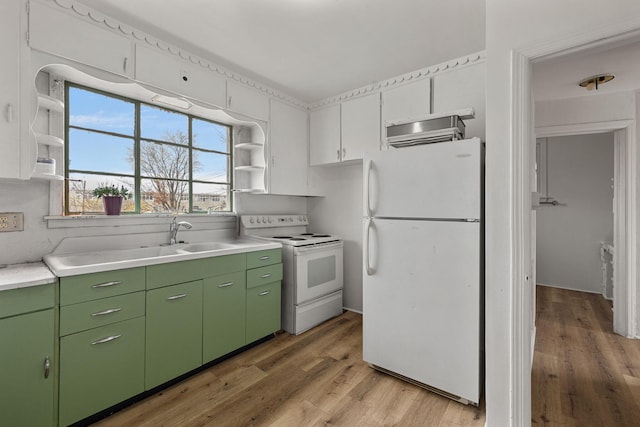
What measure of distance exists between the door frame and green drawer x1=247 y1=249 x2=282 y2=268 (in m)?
3.27

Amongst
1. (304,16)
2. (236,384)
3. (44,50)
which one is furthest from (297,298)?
(44,50)

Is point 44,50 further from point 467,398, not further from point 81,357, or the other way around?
point 467,398

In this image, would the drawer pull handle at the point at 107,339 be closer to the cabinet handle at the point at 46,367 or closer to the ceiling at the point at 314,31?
the cabinet handle at the point at 46,367

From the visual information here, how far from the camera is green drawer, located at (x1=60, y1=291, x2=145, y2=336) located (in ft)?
4.98

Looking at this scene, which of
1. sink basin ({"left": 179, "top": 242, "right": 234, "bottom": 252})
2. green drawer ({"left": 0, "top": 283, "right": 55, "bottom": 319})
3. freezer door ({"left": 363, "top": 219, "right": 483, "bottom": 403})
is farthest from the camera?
sink basin ({"left": 179, "top": 242, "right": 234, "bottom": 252})

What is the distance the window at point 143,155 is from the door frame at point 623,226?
Result: 3754mm

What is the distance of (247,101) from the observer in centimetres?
283

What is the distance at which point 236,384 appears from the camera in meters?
2.03

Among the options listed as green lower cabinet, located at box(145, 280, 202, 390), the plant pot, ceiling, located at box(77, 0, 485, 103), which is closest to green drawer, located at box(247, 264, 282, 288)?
green lower cabinet, located at box(145, 280, 202, 390)

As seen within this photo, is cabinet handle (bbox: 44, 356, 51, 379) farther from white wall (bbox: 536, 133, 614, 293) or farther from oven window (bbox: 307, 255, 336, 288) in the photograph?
white wall (bbox: 536, 133, 614, 293)

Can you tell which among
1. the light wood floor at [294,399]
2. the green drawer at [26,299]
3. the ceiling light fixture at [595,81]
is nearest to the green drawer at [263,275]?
the light wood floor at [294,399]

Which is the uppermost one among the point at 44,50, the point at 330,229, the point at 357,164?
the point at 44,50

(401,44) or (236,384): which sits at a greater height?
(401,44)

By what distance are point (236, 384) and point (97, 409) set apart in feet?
2.57
